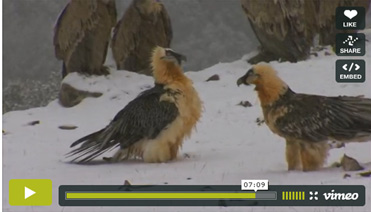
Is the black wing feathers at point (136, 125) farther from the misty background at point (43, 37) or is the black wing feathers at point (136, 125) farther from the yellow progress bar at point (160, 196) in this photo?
the yellow progress bar at point (160, 196)

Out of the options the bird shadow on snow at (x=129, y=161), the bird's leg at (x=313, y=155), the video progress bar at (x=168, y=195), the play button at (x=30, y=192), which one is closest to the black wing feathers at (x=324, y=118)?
the bird's leg at (x=313, y=155)

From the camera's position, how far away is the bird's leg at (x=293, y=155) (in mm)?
3578

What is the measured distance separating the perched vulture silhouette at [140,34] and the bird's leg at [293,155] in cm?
403

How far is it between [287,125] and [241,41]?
3.02 m

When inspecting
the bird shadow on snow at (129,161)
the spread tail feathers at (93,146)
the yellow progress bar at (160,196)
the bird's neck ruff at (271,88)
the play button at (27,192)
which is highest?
the bird's neck ruff at (271,88)

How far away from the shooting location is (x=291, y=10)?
274 inches

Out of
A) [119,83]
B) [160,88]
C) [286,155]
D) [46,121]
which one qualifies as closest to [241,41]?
[119,83]

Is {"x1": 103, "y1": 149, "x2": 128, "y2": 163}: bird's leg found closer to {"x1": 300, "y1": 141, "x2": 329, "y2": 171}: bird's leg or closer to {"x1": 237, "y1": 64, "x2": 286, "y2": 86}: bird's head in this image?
{"x1": 237, "y1": 64, "x2": 286, "y2": 86}: bird's head

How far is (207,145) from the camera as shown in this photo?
4.61 m

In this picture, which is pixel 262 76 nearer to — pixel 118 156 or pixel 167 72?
pixel 167 72

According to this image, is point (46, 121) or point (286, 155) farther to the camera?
point (46, 121)

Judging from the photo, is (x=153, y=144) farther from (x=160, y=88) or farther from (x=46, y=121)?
(x=46, y=121)

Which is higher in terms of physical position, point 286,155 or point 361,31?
point 361,31
